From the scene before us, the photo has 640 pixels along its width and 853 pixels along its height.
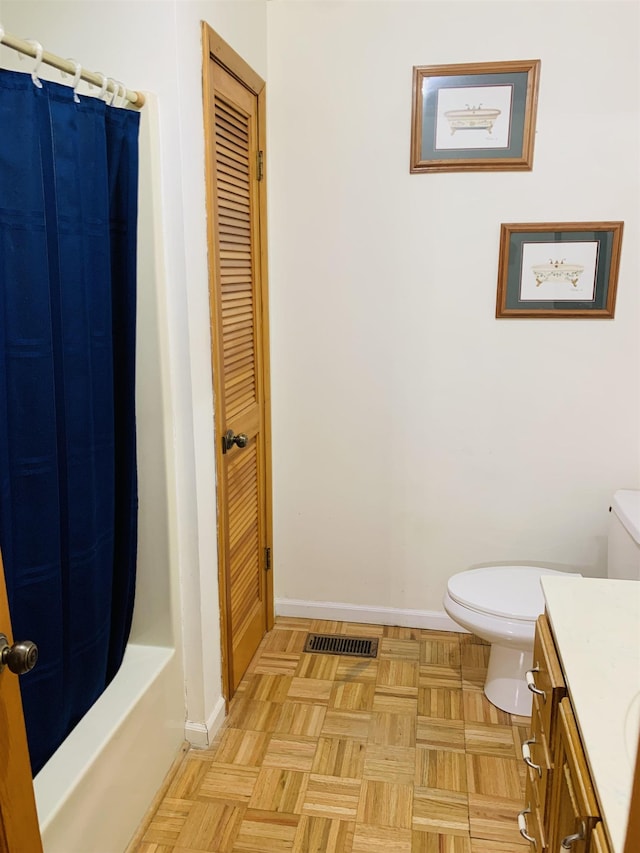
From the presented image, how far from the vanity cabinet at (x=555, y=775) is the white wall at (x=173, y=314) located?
3.25 ft

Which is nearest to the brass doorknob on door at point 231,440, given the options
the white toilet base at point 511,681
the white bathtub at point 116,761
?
the white bathtub at point 116,761

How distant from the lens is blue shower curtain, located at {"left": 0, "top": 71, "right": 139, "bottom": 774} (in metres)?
1.38

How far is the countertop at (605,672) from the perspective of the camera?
95cm

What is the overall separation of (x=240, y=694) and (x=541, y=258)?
1.83m

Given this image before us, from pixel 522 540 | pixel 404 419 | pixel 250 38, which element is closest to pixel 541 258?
pixel 404 419

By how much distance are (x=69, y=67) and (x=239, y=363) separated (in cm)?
105

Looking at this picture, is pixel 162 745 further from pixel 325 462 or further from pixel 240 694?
pixel 325 462

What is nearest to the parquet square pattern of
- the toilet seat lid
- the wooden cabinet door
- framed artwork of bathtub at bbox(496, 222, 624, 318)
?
the toilet seat lid

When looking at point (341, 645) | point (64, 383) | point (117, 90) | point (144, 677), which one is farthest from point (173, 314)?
point (341, 645)

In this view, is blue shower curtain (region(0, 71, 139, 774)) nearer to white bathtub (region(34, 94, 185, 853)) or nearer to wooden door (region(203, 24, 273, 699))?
white bathtub (region(34, 94, 185, 853))

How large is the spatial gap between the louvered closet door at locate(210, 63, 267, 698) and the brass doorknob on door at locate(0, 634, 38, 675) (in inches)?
41.7

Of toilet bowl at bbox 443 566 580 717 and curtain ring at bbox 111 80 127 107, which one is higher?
curtain ring at bbox 111 80 127 107

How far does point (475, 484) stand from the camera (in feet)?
8.69

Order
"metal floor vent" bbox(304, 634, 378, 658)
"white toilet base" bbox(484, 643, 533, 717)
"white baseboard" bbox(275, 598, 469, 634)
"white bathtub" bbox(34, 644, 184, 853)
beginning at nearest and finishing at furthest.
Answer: "white bathtub" bbox(34, 644, 184, 853), "white toilet base" bbox(484, 643, 533, 717), "metal floor vent" bbox(304, 634, 378, 658), "white baseboard" bbox(275, 598, 469, 634)
